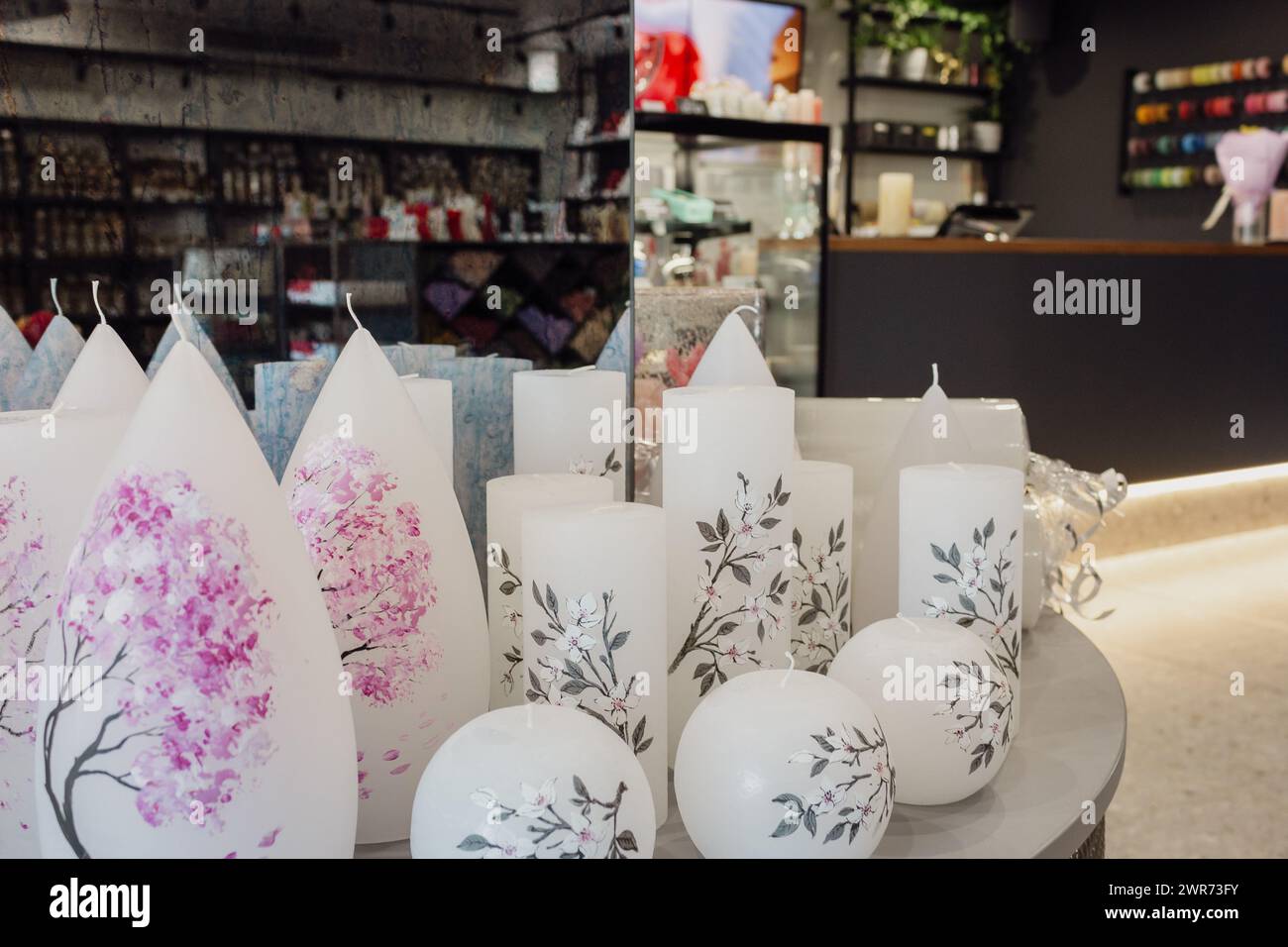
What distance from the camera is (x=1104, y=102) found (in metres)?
7.12

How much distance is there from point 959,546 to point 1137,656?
2753mm

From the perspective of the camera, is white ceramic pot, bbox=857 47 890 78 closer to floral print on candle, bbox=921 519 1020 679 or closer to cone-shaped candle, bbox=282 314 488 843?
floral print on candle, bbox=921 519 1020 679

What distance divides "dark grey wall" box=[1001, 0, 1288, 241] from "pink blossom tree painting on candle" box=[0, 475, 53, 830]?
23.2 feet

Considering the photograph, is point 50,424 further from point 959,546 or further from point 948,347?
point 948,347

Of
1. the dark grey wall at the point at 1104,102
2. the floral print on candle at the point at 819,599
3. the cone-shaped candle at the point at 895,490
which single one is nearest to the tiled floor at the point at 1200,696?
the cone-shaped candle at the point at 895,490

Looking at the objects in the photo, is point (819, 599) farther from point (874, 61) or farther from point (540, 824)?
point (874, 61)

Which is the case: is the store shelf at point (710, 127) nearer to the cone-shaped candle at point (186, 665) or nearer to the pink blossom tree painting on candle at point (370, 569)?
the pink blossom tree painting on candle at point (370, 569)

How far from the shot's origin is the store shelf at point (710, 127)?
3.19 m

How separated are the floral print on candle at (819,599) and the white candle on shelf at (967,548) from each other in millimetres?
67

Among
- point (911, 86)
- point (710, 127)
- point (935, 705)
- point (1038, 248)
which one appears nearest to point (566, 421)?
point (935, 705)

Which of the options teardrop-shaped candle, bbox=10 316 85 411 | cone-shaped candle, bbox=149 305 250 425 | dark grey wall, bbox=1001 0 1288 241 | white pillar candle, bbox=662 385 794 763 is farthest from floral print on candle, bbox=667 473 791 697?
dark grey wall, bbox=1001 0 1288 241

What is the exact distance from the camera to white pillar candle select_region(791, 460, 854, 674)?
0.83 metres

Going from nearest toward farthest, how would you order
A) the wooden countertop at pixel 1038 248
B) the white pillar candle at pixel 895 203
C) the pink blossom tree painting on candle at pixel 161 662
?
1. the pink blossom tree painting on candle at pixel 161 662
2. the wooden countertop at pixel 1038 248
3. the white pillar candle at pixel 895 203

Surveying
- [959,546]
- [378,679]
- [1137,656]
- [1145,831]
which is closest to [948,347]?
[1137,656]
